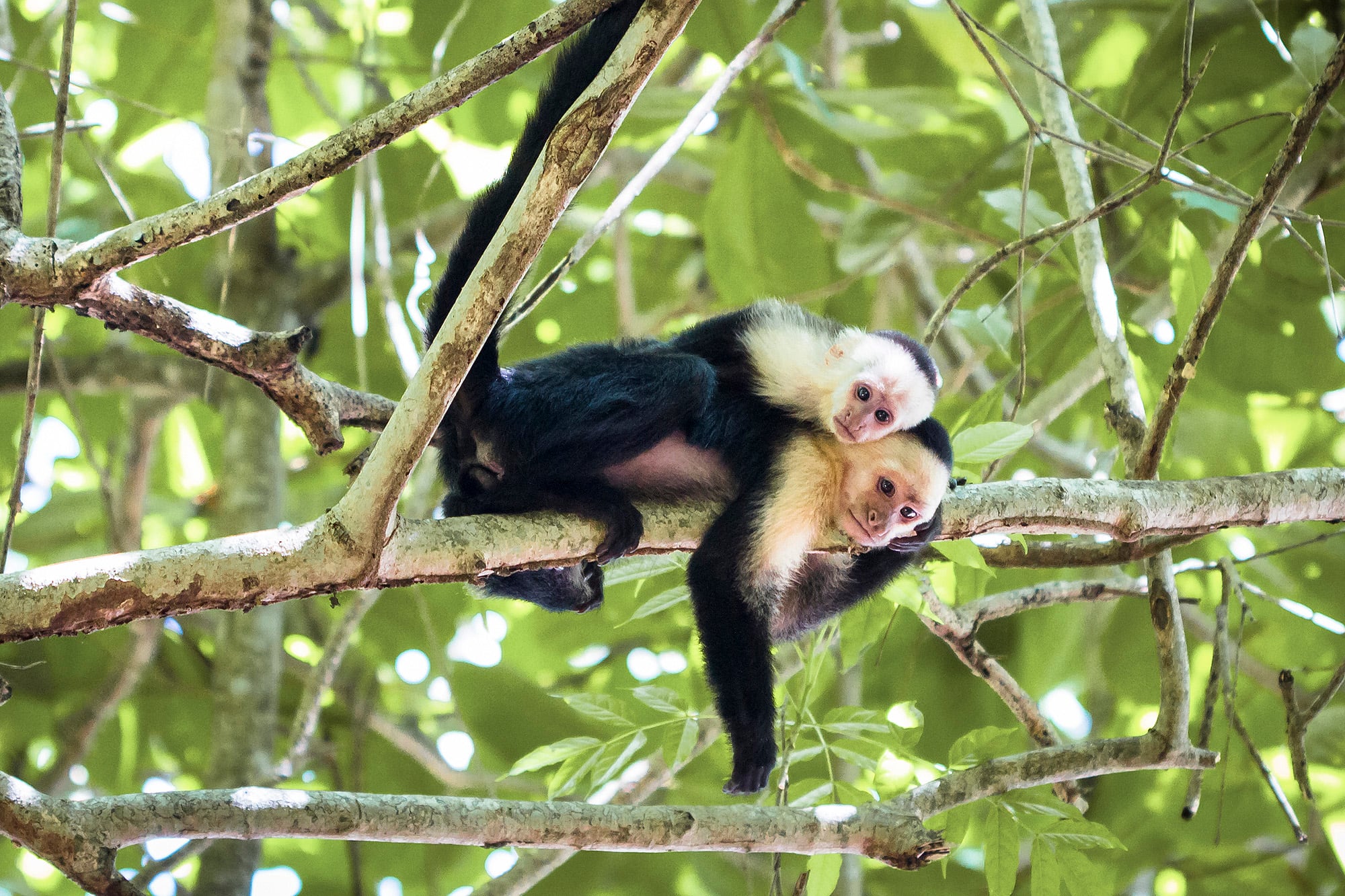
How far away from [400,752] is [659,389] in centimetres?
279

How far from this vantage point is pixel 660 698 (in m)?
2.54

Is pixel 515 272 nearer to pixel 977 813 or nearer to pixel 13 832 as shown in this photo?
pixel 13 832

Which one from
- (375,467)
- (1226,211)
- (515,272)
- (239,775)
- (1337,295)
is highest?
(1337,295)

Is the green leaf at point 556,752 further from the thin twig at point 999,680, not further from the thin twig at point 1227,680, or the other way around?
the thin twig at point 1227,680

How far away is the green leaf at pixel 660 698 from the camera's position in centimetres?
251

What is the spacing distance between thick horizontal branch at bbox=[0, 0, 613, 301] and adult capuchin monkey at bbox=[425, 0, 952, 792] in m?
0.52

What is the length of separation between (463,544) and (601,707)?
0.61 m

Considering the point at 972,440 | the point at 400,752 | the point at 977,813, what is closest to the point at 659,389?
the point at 972,440

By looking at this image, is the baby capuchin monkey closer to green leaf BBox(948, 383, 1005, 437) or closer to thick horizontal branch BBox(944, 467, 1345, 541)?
green leaf BBox(948, 383, 1005, 437)

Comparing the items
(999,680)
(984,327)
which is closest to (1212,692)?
(999,680)

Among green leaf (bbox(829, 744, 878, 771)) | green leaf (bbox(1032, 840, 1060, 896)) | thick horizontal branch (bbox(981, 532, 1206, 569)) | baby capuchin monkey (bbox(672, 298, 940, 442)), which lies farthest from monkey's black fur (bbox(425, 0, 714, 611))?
green leaf (bbox(1032, 840, 1060, 896))

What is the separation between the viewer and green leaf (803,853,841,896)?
226 centimetres

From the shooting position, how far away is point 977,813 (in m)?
2.59

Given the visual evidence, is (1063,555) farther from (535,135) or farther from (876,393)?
(535,135)
